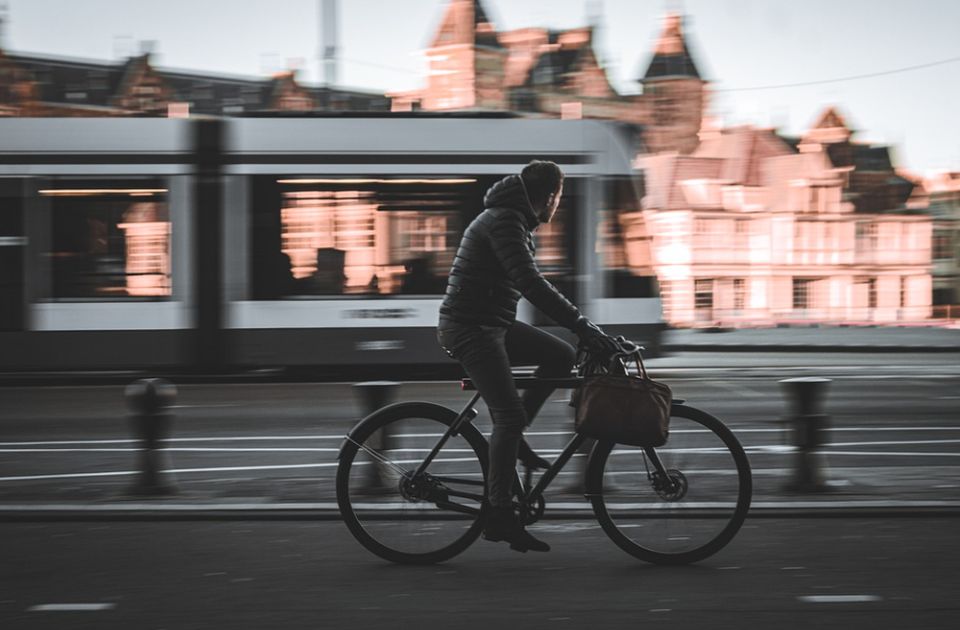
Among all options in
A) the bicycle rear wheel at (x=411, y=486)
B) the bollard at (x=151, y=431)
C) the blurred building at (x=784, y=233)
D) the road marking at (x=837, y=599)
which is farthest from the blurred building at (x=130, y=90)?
the road marking at (x=837, y=599)

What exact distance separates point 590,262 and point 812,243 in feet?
209

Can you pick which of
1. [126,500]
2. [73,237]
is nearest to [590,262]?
[73,237]

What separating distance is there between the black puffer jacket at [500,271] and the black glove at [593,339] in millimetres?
37

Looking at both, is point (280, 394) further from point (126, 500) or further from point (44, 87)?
point (44, 87)

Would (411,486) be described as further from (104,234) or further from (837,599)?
(104,234)

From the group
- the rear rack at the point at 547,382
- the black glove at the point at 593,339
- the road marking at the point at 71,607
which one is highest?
the black glove at the point at 593,339

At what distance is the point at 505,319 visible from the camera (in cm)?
536

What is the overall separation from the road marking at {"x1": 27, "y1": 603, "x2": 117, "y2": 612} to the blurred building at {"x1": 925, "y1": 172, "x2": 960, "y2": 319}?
86.0 m

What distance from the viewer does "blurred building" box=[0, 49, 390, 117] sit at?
67.2m

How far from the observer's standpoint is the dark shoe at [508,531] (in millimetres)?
5375

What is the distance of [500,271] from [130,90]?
7374 cm

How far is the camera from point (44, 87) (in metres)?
68.6

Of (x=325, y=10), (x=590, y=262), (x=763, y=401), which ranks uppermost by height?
(x=325, y=10)

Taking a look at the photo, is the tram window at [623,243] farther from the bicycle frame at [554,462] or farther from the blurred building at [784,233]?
the blurred building at [784,233]
